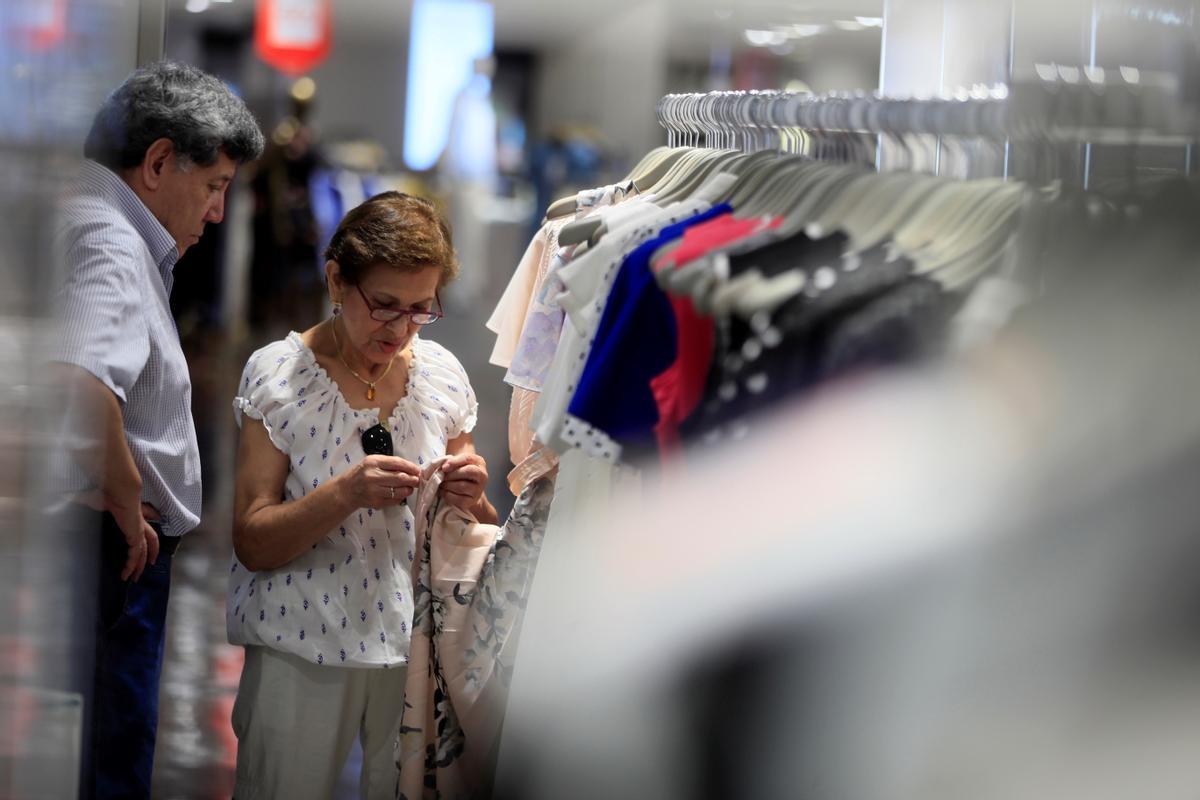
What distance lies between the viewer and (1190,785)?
135cm

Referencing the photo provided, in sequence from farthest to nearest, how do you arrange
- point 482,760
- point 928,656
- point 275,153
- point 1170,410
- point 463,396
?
point 275,153, point 463,396, point 482,760, point 928,656, point 1170,410

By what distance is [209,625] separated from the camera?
4480 millimetres

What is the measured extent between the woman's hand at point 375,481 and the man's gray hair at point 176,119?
60 centimetres

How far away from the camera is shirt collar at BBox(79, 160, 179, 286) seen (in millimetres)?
2277

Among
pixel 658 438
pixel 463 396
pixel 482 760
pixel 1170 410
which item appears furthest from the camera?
pixel 463 396

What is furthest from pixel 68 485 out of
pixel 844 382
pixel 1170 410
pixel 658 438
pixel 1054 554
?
pixel 1170 410

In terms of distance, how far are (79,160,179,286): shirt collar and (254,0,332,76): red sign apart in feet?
30.6

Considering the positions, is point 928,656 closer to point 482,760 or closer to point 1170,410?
point 1170,410

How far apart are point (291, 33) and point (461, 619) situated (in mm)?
9880

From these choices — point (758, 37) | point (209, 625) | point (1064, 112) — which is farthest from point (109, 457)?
point (758, 37)

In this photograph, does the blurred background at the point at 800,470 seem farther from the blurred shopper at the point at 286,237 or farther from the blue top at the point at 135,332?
the blurred shopper at the point at 286,237

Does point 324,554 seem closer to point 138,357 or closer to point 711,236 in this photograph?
point 138,357

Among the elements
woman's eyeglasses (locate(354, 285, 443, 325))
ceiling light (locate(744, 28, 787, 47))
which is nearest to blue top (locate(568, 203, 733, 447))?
woman's eyeglasses (locate(354, 285, 443, 325))

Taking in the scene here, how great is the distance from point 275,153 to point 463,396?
5.82 metres
